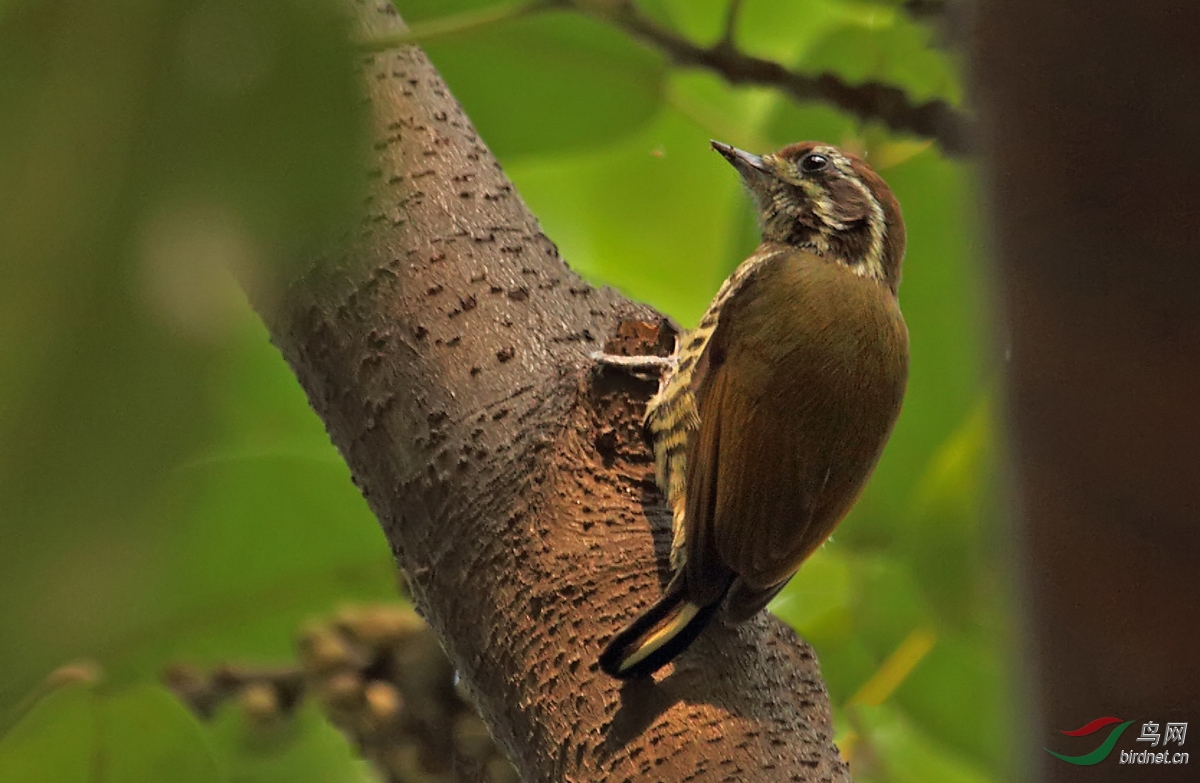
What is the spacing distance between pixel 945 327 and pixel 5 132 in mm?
2014

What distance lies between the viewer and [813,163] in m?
2.17

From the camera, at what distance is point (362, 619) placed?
1.73 m

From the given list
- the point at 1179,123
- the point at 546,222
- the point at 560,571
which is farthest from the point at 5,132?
the point at 546,222

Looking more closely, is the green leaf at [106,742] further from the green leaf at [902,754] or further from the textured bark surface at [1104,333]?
the green leaf at [902,754]

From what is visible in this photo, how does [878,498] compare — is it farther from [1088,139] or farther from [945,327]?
[1088,139]

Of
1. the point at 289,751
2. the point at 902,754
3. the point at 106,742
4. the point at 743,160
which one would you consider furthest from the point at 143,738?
the point at 743,160

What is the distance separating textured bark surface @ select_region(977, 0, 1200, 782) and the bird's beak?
1.82 meters

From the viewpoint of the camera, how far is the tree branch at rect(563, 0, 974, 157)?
1727mm

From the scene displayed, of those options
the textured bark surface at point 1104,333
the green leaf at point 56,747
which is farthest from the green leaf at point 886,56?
the textured bark surface at point 1104,333

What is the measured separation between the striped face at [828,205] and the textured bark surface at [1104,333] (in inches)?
68.0

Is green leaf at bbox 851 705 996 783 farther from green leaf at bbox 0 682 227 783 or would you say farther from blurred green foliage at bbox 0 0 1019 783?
green leaf at bbox 0 682 227 783

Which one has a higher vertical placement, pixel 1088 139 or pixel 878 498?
pixel 1088 139

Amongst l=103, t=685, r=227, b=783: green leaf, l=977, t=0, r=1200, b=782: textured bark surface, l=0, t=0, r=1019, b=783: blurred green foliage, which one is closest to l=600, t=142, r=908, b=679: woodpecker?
l=0, t=0, r=1019, b=783: blurred green foliage

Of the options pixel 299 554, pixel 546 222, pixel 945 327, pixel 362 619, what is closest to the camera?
pixel 362 619
